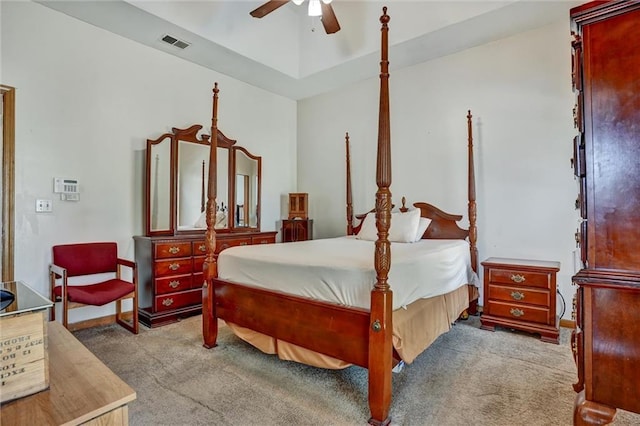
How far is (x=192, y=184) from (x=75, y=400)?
3.25 m

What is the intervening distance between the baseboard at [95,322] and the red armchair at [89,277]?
0.06 metres

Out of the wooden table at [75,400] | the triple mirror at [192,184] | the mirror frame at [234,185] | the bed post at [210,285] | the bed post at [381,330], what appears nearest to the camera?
the wooden table at [75,400]

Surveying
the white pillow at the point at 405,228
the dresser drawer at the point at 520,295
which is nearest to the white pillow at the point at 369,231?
the white pillow at the point at 405,228

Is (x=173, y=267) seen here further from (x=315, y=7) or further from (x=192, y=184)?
(x=315, y=7)

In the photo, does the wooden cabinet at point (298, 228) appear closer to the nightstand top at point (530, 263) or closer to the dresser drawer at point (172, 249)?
the dresser drawer at point (172, 249)

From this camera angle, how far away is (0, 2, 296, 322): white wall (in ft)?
9.51

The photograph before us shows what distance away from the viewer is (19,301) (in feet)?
3.20

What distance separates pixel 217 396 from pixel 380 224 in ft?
4.57

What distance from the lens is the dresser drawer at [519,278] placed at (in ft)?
9.30

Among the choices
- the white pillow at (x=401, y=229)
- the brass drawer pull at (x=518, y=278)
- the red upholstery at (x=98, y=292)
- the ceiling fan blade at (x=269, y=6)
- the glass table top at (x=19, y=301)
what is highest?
the ceiling fan blade at (x=269, y=6)

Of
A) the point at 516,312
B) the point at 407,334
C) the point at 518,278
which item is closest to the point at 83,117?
the point at 407,334

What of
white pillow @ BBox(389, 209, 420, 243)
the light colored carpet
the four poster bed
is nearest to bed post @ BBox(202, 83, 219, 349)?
the four poster bed

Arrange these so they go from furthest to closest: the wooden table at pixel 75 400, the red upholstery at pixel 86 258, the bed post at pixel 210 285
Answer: the red upholstery at pixel 86 258 < the bed post at pixel 210 285 < the wooden table at pixel 75 400

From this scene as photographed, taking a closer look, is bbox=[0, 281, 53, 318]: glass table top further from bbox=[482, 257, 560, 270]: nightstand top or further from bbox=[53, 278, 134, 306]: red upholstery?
bbox=[482, 257, 560, 270]: nightstand top
